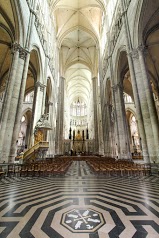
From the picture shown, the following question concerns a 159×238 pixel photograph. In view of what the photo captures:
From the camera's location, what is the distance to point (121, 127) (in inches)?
504

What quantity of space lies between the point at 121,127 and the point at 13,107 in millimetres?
10137

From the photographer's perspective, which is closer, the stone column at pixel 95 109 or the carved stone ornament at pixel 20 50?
the carved stone ornament at pixel 20 50

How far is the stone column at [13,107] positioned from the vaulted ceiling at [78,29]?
15.6m

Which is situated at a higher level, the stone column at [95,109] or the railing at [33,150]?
the stone column at [95,109]

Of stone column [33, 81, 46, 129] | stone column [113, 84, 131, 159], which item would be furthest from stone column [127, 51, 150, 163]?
stone column [33, 81, 46, 129]

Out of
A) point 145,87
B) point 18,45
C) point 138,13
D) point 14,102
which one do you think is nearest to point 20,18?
point 18,45

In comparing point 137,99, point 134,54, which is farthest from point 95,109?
point 137,99

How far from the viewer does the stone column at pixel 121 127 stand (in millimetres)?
12055

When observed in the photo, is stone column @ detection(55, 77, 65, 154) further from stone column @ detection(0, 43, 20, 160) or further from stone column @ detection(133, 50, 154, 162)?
stone column @ detection(133, 50, 154, 162)

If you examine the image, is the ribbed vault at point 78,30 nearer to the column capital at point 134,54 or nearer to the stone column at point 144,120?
the column capital at point 134,54

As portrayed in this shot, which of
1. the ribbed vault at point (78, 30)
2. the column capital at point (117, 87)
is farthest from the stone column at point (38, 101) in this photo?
the ribbed vault at point (78, 30)

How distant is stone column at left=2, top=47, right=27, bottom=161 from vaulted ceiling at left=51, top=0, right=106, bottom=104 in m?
15.6

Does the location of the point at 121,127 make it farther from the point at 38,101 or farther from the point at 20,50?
the point at 20,50

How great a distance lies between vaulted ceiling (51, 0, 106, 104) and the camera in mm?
21281
